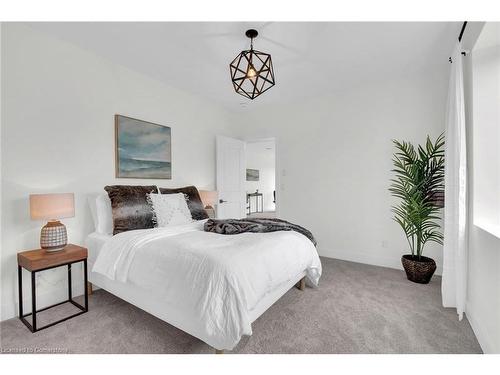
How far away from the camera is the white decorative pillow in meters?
2.57

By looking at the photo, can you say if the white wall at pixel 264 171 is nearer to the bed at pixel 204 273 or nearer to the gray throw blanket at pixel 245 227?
the gray throw blanket at pixel 245 227

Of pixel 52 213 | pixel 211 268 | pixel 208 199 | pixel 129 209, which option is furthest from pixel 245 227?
pixel 52 213

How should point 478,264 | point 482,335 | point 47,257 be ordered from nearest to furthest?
1. point 482,335
2. point 478,264
3. point 47,257

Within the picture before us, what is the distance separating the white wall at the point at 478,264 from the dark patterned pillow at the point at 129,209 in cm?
284

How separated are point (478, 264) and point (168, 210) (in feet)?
9.21

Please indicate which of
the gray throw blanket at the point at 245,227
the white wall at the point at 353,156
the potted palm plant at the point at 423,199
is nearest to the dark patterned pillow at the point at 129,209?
the gray throw blanket at the point at 245,227

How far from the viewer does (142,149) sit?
3.15 m

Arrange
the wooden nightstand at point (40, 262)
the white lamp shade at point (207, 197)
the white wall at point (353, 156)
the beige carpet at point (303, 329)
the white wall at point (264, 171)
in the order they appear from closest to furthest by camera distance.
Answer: the beige carpet at point (303, 329) → the wooden nightstand at point (40, 262) → the white wall at point (353, 156) → the white lamp shade at point (207, 197) → the white wall at point (264, 171)

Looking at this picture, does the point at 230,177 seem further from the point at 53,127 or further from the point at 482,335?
the point at 482,335

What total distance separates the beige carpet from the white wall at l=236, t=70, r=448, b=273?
3.79 feet

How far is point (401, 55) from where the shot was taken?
2666mm

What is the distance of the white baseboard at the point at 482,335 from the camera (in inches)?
59.4

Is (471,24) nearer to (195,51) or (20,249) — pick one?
(195,51)

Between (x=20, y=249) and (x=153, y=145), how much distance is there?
5.82 feet
